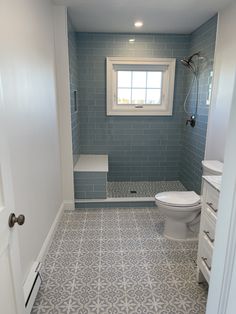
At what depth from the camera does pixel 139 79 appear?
12.1 feet

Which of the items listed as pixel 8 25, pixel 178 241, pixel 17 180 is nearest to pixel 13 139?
pixel 17 180

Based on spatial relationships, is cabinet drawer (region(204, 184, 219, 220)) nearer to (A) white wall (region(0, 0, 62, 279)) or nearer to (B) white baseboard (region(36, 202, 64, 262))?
(A) white wall (region(0, 0, 62, 279))

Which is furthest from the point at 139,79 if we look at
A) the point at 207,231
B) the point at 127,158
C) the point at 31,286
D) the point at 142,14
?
the point at 31,286

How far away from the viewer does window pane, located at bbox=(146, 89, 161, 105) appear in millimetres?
3721

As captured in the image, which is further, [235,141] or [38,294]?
[38,294]

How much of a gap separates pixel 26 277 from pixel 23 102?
1233 mm

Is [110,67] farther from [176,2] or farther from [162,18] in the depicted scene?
[176,2]

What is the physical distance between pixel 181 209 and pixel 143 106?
78.3 inches

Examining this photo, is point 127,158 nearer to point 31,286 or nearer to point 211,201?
point 211,201

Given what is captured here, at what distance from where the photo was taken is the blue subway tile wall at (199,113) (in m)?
2.81

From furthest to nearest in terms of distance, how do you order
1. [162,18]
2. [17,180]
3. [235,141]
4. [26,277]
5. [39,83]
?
[162,18] < [39,83] < [26,277] < [17,180] < [235,141]

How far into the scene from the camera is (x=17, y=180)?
1.50m

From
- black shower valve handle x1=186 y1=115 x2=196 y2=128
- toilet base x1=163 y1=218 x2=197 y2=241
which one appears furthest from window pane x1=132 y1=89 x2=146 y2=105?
toilet base x1=163 y1=218 x2=197 y2=241

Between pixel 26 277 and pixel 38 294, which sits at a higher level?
pixel 26 277
